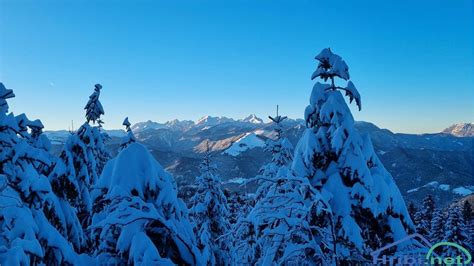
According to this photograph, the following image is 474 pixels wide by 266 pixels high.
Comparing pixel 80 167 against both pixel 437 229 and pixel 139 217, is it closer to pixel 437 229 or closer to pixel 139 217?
pixel 139 217

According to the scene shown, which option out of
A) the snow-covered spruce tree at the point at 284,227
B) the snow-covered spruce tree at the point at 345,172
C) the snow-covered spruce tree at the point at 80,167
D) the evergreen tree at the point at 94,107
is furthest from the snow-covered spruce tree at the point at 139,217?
the evergreen tree at the point at 94,107

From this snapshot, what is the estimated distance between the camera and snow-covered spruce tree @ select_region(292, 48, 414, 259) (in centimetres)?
999

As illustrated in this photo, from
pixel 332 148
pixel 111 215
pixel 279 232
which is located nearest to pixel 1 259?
pixel 111 215

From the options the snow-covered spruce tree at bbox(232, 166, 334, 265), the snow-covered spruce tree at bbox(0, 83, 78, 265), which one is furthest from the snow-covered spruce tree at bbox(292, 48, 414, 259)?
the snow-covered spruce tree at bbox(0, 83, 78, 265)

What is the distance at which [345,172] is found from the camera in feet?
34.0

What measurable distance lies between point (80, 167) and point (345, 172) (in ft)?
44.0

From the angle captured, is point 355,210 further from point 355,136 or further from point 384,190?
point 355,136

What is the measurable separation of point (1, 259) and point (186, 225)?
283 centimetres

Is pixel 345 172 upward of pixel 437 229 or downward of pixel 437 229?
upward

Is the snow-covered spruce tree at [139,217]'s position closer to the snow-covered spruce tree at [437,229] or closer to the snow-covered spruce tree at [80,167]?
the snow-covered spruce tree at [80,167]

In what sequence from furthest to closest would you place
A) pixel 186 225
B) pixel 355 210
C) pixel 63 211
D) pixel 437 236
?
pixel 437 236
pixel 63 211
pixel 355 210
pixel 186 225

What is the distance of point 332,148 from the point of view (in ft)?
34.6

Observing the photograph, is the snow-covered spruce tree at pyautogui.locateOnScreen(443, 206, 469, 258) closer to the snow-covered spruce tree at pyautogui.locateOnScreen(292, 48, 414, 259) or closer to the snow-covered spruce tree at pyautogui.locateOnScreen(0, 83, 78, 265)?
the snow-covered spruce tree at pyautogui.locateOnScreen(292, 48, 414, 259)

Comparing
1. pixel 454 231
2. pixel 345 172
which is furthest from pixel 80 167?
pixel 454 231
